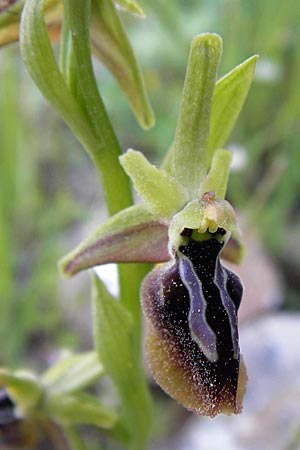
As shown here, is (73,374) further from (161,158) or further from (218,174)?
(161,158)

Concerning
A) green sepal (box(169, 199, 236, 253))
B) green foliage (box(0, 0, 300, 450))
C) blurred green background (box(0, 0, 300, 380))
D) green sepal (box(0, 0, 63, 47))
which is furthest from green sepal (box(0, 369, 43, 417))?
blurred green background (box(0, 0, 300, 380))

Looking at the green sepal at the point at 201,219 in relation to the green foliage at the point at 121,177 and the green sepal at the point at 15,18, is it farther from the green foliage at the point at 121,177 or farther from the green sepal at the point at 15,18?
the green sepal at the point at 15,18

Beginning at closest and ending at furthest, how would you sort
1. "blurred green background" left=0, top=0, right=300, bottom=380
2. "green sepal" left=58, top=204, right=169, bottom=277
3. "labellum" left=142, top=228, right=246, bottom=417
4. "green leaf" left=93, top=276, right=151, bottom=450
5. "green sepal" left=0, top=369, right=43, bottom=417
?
"labellum" left=142, top=228, right=246, bottom=417 < "green sepal" left=58, top=204, right=169, bottom=277 < "green leaf" left=93, top=276, right=151, bottom=450 < "green sepal" left=0, top=369, right=43, bottom=417 < "blurred green background" left=0, top=0, right=300, bottom=380

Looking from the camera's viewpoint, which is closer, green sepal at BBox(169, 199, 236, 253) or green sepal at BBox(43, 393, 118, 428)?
green sepal at BBox(169, 199, 236, 253)

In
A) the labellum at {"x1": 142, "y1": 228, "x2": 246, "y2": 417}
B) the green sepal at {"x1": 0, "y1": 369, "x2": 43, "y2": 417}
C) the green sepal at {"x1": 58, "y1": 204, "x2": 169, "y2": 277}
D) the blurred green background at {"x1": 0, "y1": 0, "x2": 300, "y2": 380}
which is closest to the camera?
the labellum at {"x1": 142, "y1": 228, "x2": 246, "y2": 417}

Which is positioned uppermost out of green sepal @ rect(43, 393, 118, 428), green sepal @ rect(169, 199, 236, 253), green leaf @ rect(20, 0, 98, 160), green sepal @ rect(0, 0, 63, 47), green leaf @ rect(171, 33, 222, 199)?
green sepal @ rect(0, 0, 63, 47)

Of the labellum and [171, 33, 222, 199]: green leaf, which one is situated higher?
[171, 33, 222, 199]: green leaf

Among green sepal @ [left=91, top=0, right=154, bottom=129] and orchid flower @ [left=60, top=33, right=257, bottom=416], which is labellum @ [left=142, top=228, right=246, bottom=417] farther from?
green sepal @ [left=91, top=0, right=154, bottom=129]

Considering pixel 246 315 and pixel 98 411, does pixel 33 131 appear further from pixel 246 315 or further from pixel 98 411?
pixel 98 411
